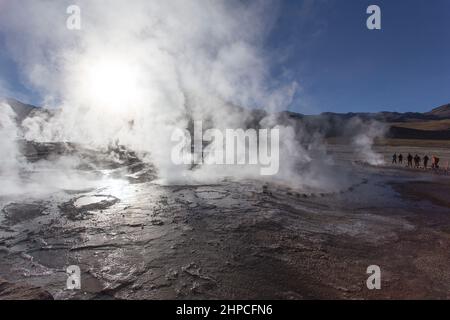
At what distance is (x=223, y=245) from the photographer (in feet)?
21.6

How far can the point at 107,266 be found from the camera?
5.52 metres

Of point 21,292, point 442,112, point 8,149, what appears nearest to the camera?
point 21,292

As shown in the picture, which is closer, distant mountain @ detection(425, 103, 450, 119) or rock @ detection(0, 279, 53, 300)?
rock @ detection(0, 279, 53, 300)

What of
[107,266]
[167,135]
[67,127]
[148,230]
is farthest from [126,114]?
[107,266]

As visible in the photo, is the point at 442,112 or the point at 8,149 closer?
the point at 8,149

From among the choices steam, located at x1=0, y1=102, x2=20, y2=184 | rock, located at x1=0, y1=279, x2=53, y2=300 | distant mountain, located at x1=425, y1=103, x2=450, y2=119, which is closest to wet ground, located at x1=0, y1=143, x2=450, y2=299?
rock, located at x1=0, y1=279, x2=53, y2=300

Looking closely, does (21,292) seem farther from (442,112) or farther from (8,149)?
(442,112)

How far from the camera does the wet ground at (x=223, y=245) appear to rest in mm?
4883

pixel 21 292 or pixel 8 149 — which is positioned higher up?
A: pixel 8 149

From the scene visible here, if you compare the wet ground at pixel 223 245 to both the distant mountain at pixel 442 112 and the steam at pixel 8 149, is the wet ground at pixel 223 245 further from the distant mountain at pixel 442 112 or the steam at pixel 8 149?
the distant mountain at pixel 442 112

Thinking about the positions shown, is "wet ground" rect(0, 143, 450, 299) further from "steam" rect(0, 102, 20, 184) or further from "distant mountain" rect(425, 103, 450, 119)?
"distant mountain" rect(425, 103, 450, 119)

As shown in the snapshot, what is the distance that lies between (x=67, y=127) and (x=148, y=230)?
3541 cm

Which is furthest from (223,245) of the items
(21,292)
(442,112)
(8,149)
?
(442,112)

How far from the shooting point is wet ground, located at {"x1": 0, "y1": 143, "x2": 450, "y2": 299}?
488 centimetres
